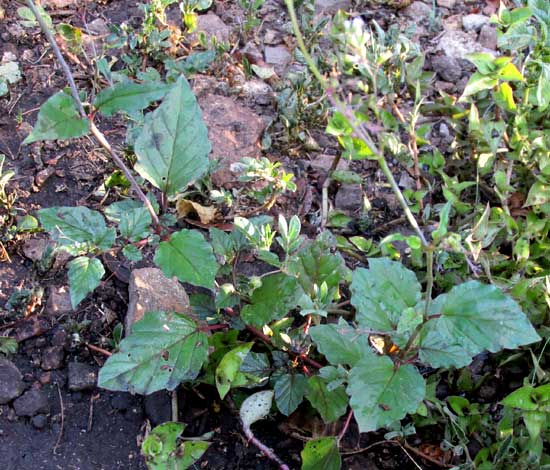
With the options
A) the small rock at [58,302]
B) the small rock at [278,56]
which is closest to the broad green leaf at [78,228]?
the small rock at [58,302]

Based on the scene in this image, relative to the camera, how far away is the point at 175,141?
1896 mm

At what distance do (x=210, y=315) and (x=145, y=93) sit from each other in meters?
0.70

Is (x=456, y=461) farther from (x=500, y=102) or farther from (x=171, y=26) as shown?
(x=171, y=26)

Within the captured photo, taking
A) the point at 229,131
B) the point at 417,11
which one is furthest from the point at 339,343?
the point at 417,11

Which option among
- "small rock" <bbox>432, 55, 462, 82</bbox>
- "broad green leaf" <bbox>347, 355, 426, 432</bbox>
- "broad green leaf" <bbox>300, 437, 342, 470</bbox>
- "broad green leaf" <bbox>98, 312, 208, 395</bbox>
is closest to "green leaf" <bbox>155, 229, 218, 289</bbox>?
"broad green leaf" <bbox>98, 312, 208, 395</bbox>

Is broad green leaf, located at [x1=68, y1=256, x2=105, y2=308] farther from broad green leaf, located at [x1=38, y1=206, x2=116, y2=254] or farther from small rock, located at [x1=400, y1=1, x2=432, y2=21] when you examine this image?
small rock, located at [x1=400, y1=1, x2=432, y2=21]

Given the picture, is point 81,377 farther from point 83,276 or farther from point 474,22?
point 474,22

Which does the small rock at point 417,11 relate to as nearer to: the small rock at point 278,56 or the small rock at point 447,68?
the small rock at point 447,68

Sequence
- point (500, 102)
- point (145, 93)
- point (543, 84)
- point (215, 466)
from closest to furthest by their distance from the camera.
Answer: point (145, 93)
point (215, 466)
point (543, 84)
point (500, 102)

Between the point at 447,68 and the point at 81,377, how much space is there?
2.11m

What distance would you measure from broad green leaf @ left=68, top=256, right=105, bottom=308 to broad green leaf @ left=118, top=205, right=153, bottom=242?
0.42 feet

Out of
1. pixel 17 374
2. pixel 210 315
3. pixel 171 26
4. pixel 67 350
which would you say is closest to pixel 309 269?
pixel 210 315

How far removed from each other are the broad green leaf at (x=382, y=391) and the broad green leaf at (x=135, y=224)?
0.69 metres

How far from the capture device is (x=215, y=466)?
2053 mm
